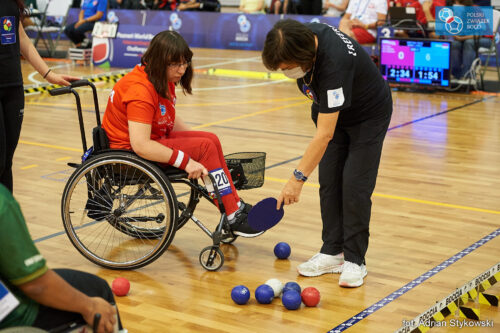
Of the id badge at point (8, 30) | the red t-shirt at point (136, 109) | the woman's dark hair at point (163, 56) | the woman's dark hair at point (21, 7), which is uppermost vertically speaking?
the woman's dark hair at point (21, 7)

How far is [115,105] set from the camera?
3500 millimetres

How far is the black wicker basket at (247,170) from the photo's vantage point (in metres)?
3.70

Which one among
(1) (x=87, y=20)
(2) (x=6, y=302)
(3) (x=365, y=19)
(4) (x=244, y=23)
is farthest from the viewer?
(4) (x=244, y=23)

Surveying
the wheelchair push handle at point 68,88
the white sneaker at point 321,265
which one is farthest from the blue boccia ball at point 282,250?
the wheelchair push handle at point 68,88

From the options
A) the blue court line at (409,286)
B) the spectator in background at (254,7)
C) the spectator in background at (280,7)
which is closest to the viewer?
the blue court line at (409,286)

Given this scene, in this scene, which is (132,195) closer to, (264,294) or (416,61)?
(264,294)

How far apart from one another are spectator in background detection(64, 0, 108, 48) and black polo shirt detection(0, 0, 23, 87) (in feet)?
31.2

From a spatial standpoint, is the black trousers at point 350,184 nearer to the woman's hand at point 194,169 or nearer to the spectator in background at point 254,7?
the woman's hand at point 194,169

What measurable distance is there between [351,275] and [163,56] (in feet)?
4.47

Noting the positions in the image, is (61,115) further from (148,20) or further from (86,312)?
(148,20)

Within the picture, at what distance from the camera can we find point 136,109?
3369 millimetres

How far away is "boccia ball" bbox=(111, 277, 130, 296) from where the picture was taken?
3225 mm

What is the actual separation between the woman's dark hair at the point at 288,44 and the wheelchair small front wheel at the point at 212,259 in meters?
1.05

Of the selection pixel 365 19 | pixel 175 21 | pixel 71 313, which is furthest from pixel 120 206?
pixel 175 21
